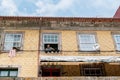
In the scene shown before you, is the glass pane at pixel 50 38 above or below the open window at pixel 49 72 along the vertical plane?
above

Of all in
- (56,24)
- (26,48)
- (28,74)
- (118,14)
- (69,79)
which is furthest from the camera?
(118,14)

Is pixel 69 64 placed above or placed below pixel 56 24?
below

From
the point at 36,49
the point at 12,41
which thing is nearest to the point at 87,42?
the point at 36,49

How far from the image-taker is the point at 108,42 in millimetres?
17672

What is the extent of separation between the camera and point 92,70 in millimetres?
16625

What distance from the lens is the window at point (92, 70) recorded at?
1647 cm

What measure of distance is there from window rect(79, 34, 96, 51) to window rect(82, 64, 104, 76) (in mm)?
1361

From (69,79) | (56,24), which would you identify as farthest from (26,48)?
(69,79)

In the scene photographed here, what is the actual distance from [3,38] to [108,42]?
7.50 metres

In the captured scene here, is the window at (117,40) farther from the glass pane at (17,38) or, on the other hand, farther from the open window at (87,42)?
the glass pane at (17,38)

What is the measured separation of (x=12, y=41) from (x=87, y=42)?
17.6 ft

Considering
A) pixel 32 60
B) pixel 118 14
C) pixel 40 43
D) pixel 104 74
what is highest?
pixel 118 14

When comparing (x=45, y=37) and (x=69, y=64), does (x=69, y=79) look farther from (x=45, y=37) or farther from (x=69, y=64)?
(x=45, y=37)

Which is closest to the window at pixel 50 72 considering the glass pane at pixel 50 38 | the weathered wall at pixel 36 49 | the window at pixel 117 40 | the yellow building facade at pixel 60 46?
the yellow building facade at pixel 60 46
